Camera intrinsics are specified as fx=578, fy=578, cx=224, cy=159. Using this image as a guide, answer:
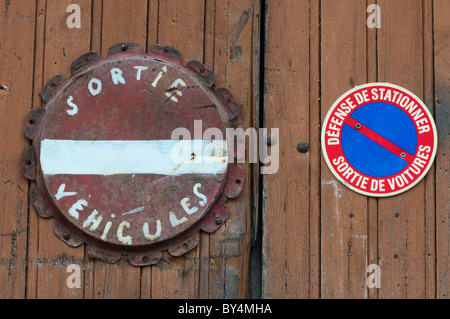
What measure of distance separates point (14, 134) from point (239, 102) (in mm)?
785

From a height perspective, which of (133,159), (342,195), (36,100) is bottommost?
(342,195)

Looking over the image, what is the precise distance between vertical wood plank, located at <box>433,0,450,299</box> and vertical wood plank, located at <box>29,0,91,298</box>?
1217 mm

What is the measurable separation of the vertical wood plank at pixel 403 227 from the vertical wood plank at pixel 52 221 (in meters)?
1.03

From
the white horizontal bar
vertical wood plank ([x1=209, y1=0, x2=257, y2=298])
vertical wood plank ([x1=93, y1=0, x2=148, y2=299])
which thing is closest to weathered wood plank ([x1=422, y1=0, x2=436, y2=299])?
vertical wood plank ([x1=209, y1=0, x2=257, y2=298])

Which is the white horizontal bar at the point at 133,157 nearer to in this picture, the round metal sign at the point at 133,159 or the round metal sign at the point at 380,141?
the round metal sign at the point at 133,159

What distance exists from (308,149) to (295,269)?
41cm

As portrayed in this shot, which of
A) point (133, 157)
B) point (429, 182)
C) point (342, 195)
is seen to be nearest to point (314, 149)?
point (342, 195)

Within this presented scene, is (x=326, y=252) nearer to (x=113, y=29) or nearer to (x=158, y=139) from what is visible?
(x=158, y=139)

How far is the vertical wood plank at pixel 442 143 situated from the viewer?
6.46 feet

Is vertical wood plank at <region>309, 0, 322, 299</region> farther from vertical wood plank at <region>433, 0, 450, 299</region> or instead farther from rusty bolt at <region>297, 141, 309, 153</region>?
vertical wood plank at <region>433, 0, 450, 299</region>

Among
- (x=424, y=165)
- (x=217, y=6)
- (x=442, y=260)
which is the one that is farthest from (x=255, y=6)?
(x=442, y=260)

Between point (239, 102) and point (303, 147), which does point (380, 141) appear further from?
point (239, 102)

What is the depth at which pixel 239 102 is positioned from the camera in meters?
2.00

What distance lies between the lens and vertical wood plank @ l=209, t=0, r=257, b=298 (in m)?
1.96
